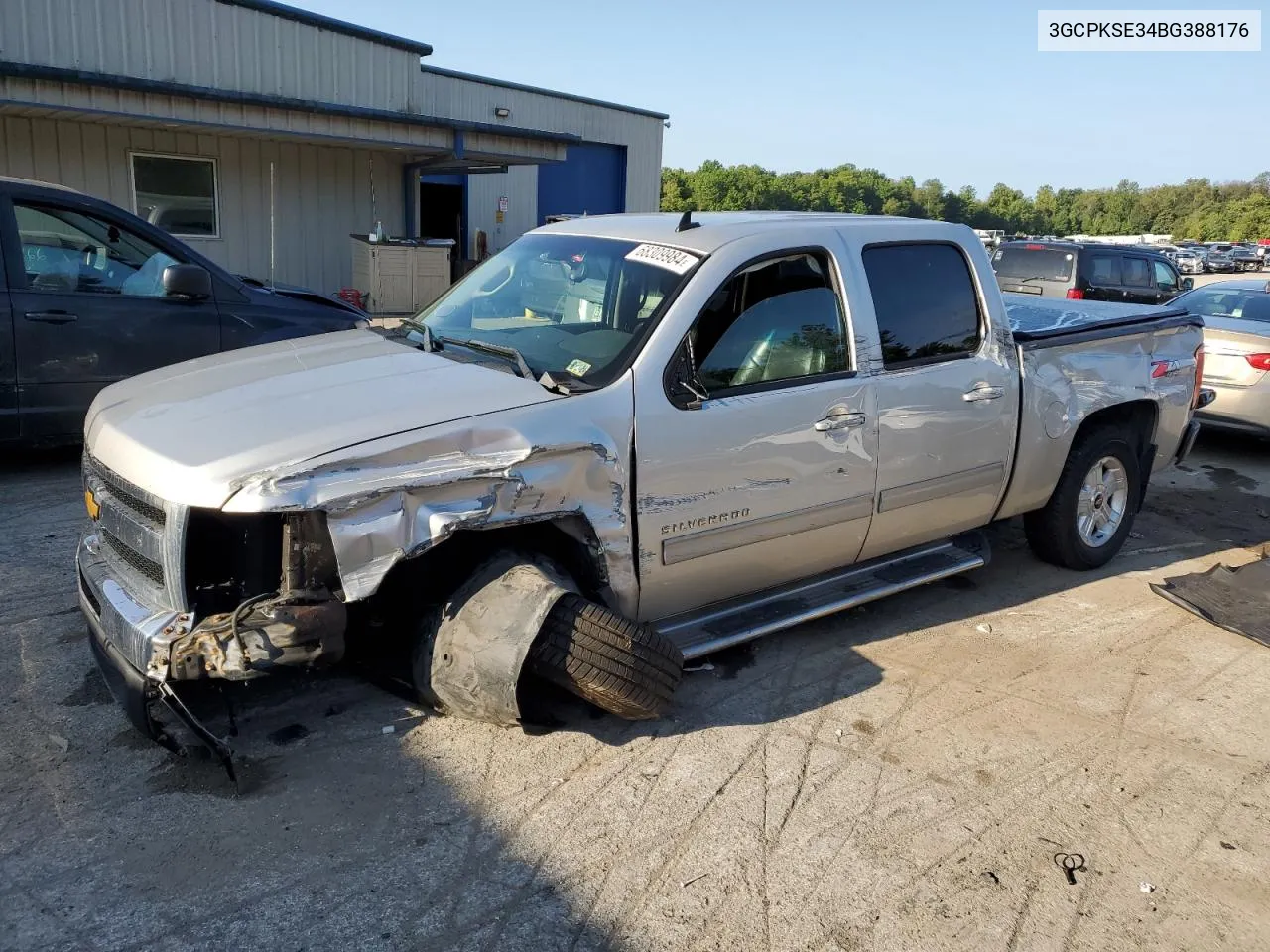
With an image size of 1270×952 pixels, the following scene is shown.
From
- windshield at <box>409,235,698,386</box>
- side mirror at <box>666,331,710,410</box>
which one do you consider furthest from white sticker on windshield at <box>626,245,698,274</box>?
side mirror at <box>666,331,710,410</box>

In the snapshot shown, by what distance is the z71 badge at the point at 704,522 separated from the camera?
3699 millimetres

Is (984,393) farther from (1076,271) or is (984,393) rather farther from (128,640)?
(1076,271)

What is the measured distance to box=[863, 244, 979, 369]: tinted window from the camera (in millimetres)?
4438

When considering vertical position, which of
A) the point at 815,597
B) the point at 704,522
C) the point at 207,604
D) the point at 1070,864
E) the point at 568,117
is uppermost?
the point at 568,117

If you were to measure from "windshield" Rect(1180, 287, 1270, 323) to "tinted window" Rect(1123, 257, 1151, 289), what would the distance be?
4.54 m

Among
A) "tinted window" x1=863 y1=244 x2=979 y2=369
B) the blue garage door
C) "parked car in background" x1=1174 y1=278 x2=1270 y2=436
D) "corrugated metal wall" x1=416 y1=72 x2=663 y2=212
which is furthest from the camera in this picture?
the blue garage door

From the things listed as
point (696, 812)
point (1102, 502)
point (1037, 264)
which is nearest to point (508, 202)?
point (1037, 264)

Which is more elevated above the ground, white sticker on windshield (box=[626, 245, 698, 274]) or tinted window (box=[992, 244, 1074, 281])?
tinted window (box=[992, 244, 1074, 281])

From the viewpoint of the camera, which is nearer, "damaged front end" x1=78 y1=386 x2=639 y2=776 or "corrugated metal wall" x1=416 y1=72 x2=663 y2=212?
"damaged front end" x1=78 y1=386 x2=639 y2=776

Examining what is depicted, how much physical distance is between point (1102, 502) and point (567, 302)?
3.48 meters

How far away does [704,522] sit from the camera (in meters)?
3.79

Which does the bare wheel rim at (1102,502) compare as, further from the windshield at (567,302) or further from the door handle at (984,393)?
the windshield at (567,302)

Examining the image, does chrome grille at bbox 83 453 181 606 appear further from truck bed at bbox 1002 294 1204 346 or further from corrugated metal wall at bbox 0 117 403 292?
corrugated metal wall at bbox 0 117 403 292

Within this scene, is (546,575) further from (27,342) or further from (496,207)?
(496,207)
